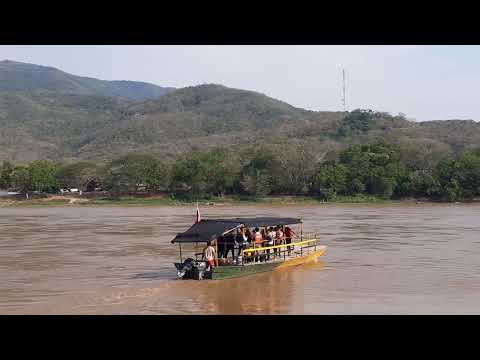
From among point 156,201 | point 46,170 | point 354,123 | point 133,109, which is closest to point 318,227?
point 156,201

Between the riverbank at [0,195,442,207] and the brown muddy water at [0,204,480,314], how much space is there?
79.0 ft

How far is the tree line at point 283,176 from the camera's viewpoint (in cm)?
5984

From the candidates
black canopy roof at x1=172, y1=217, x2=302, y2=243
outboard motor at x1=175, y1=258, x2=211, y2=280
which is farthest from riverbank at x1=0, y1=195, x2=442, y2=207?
outboard motor at x1=175, y1=258, x2=211, y2=280

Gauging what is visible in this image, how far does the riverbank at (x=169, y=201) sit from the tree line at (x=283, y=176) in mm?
921

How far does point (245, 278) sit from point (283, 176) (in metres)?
46.4

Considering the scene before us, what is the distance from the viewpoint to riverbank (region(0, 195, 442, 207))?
198 feet

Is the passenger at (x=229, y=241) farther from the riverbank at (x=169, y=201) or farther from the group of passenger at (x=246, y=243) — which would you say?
the riverbank at (x=169, y=201)

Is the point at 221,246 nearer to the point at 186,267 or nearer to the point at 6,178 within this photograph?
the point at 186,267

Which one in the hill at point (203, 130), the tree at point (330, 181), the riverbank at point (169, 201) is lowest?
the riverbank at point (169, 201)

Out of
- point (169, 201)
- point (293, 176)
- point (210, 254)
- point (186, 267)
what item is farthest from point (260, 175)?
point (186, 267)

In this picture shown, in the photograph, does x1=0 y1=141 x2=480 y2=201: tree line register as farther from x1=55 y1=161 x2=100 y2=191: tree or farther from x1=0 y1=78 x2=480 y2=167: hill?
x1=0 y1=78 x2=480 y2=167: hill

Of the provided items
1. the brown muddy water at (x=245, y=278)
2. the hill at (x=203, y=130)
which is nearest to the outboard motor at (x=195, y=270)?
the brown muddy water at (x=245, y=278)
